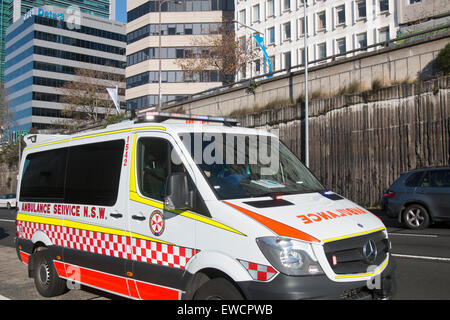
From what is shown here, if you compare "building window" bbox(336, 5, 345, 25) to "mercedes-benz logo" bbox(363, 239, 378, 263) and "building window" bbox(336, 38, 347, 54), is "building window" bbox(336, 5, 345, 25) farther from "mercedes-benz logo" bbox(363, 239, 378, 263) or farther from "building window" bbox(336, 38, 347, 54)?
"mercedes-benz logo" bbox(363, 239, 378, 263)

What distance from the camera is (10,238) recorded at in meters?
14.2

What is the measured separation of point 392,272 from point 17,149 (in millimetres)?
60740

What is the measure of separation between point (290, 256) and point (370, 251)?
2.95 ft

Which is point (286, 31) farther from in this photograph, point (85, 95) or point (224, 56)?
point (85, 95)

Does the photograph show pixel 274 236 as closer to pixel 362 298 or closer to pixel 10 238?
pixel 362 298

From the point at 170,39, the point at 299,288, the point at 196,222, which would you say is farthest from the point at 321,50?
the point at 299,288

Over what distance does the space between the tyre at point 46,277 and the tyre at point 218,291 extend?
10.2ft

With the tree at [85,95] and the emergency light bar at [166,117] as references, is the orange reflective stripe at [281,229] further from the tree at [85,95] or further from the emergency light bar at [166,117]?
the tree at [85,95]

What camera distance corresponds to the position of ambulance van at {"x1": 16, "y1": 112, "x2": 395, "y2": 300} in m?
3.58

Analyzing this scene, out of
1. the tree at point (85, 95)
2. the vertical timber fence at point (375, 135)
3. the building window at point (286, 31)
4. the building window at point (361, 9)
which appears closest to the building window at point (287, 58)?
the building window at point (286, 31)

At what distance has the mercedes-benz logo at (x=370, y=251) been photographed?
3.86m

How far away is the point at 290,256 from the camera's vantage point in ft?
11.6

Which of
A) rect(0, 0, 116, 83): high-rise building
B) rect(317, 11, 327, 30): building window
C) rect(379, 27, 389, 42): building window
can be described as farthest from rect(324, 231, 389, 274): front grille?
rect(0, 0, 116, 83): high-rise building

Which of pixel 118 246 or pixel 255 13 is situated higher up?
pixel 255 13
